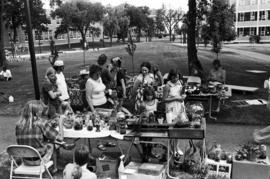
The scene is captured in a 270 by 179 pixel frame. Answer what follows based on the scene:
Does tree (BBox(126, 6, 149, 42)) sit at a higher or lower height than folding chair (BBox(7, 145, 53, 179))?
higher

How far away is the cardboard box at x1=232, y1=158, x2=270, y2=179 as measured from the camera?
477cm

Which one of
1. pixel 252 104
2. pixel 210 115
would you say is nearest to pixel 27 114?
pixel 210 115

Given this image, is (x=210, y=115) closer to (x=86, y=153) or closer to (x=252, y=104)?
(x=252, y=104)

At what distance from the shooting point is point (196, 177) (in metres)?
4.83

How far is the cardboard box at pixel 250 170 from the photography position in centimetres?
477

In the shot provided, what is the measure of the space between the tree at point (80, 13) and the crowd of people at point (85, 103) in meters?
48.4

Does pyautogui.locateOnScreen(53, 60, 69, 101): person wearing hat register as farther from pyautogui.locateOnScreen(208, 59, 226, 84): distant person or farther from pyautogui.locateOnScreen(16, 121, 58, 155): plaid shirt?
pyautogui.locateOnScreen(208, 59, 226, 84): distant person

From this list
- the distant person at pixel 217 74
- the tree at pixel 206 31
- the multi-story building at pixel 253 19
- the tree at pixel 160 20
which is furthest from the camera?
the tree at pixel 160 20

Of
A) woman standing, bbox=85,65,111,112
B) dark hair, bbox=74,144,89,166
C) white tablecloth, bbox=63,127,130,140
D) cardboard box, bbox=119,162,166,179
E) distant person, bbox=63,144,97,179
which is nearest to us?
distant person, bbox=63,144,97,179

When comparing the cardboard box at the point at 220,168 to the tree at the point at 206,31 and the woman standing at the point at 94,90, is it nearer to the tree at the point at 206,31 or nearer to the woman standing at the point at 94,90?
the woman standing at the point at 94,90

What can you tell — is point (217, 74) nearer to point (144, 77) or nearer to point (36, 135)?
point (144, 77)

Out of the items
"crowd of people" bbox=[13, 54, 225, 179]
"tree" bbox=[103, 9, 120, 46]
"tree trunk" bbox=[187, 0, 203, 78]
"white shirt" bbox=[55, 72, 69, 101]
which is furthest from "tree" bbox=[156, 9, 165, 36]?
"white shirt" bbox=[55, 72, 69, 101]

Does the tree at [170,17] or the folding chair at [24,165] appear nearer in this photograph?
the folding chair at [24,165]

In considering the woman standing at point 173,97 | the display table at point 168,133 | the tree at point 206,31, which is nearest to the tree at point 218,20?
the tree at point 206,31
